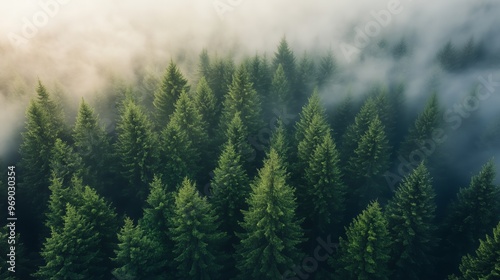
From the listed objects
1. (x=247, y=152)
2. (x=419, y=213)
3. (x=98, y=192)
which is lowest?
(x=419, y=213)

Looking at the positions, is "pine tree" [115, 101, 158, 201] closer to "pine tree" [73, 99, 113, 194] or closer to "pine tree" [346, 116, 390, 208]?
"pine tree" [73, 99, 113, 194]

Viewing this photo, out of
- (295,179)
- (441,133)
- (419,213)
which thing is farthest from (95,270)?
(441,133)

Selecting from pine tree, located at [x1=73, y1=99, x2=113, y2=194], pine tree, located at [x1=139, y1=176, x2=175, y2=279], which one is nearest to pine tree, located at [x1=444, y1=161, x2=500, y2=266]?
pine tree, located at [x1=139, y1=176, x2=175, y2=279]

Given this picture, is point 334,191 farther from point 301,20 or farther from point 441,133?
point 301,20

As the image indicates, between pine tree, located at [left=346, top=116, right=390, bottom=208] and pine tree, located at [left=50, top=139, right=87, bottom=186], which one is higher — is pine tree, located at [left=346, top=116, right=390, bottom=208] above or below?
below

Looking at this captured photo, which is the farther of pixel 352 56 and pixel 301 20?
pixel 301 20

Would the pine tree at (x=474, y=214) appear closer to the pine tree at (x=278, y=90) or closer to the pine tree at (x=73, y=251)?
the pine tree at (x=278, y=90)
